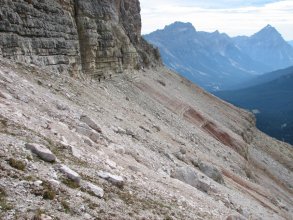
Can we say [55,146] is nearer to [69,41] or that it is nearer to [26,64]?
[26,64]

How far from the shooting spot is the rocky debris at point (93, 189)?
16047 mm

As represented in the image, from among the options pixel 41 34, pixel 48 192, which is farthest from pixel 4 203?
pixel 41 34

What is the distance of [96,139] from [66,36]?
74.4 ft

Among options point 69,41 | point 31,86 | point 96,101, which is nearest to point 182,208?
point 31,86

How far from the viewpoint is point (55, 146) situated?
1884cm

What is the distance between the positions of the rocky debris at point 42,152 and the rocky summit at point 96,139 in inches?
1.6

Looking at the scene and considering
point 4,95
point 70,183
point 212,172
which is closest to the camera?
point 70,183

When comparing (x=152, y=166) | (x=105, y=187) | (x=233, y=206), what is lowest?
(x=233, y=206)

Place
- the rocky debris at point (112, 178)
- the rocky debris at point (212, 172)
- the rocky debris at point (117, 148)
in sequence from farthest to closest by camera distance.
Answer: the rocky debris at point (212, 172) → the rocky debris at point (117, 148) → the rocky debris at point (112, 178)

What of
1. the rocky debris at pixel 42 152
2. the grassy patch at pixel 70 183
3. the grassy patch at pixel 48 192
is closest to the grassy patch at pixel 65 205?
the grassy patch at pixel 48 192

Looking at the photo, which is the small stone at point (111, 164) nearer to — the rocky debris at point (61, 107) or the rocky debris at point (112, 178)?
the rocky debris at point (112, 178)

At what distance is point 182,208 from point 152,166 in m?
6.25

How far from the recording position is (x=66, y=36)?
4378cm

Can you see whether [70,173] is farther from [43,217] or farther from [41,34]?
[41,34]
